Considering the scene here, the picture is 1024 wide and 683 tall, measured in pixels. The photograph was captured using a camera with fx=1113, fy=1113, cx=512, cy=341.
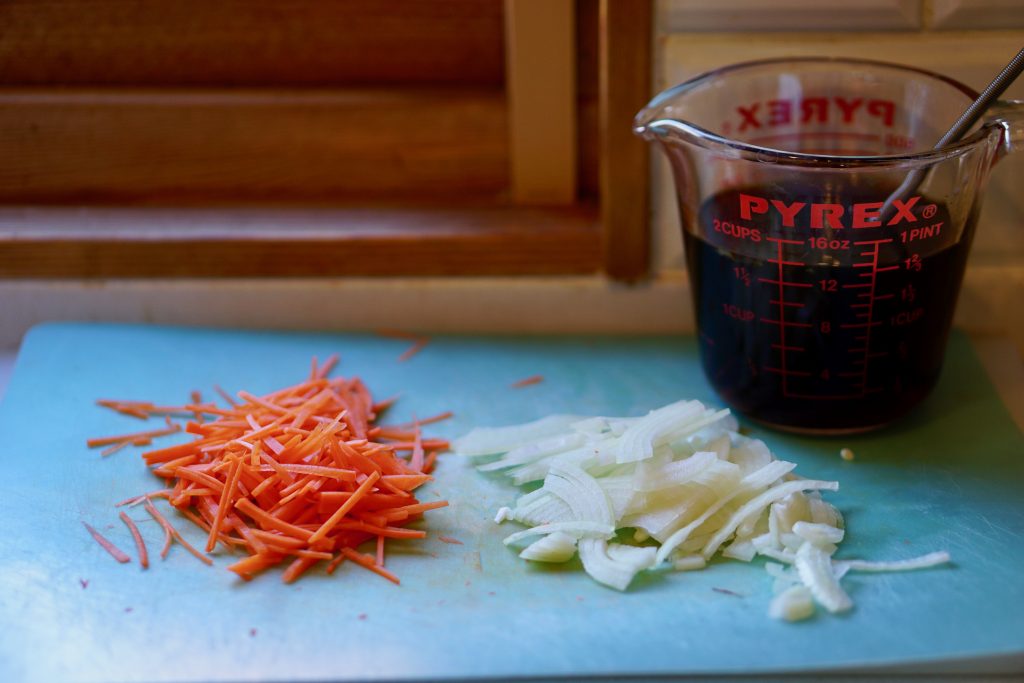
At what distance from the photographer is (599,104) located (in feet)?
3.76

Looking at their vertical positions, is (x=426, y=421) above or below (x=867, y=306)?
below

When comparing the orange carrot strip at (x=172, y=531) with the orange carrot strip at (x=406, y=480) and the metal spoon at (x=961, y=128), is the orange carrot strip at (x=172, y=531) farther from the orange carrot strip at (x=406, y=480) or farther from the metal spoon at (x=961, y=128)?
the metal spoon at (x=961, y=128)

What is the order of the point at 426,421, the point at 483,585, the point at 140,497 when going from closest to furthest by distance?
1. the point at 483,585
2. the point at 140,497
3. the point at 426,421

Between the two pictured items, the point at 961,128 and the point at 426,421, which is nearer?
the point at 961,128

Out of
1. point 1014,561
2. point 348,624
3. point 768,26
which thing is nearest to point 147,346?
point 348,624

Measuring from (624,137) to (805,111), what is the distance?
0.56 feet

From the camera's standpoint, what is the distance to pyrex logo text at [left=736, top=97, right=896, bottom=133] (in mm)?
1009

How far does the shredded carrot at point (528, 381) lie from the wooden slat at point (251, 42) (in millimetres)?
335

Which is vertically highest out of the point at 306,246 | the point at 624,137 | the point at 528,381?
the point at 624,137

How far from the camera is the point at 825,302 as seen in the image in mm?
875

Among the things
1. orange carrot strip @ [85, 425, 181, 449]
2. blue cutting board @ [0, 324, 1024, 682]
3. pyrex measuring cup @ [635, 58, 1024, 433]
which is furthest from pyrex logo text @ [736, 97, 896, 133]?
orange carrot strip @ [85, 425, 181, 449]

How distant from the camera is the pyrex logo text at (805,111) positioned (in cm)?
101

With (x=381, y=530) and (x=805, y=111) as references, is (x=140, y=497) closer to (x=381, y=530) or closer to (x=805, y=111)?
(x=381, y=530)

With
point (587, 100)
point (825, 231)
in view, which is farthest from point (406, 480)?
point (587, 100)
